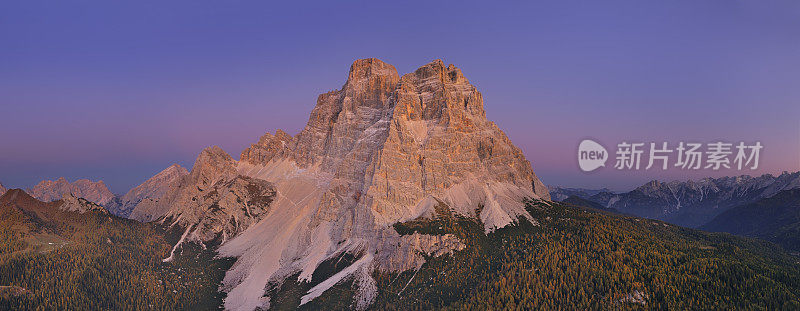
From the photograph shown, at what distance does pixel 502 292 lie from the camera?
160250 mm

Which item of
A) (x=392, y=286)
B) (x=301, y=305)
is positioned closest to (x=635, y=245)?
(x=392, y=286)

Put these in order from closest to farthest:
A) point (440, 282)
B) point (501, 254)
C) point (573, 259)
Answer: point (573, 259)
point (440, 282)
point (501, 254)

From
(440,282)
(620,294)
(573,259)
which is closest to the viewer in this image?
(620,294)

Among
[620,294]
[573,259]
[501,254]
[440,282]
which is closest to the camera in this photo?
[620,294]

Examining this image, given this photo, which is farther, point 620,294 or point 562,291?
point 562,291

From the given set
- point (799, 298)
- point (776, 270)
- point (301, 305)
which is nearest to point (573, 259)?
point (799, 298)

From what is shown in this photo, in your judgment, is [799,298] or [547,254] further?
[547,254]

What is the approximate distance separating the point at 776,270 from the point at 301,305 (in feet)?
730

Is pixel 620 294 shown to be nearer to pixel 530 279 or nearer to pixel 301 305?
pixel 530 279

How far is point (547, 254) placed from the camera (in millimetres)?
183125

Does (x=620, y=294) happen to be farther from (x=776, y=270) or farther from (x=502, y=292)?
(x=776, y=270)

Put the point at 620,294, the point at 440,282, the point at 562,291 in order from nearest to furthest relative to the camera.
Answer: the point at 620,294, the point at 562,291, the point at 440,282

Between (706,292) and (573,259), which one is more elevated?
(573,259)

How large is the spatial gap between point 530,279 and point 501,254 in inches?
1301
